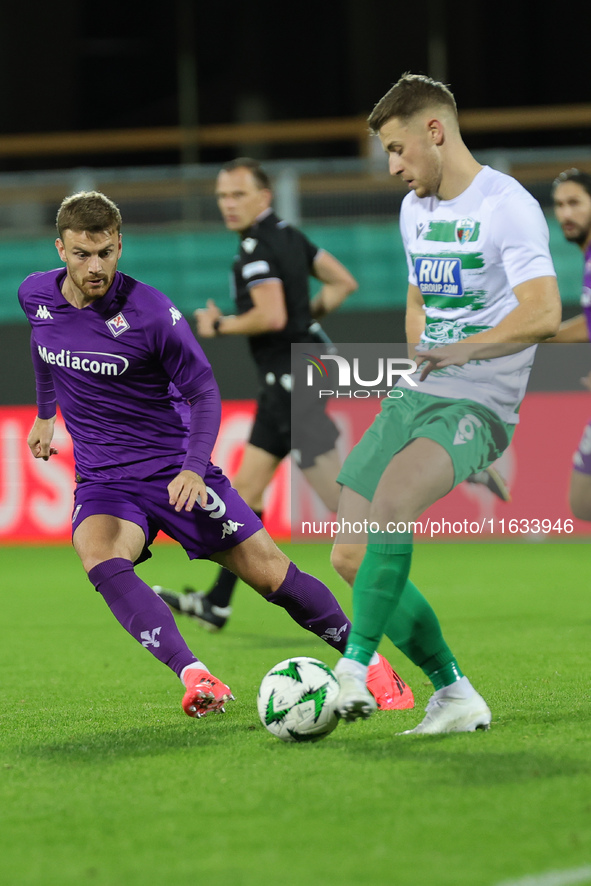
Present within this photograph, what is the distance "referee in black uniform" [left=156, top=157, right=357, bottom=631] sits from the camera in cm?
714

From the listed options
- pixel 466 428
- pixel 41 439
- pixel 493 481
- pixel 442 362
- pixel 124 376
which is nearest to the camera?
pixel 442 362

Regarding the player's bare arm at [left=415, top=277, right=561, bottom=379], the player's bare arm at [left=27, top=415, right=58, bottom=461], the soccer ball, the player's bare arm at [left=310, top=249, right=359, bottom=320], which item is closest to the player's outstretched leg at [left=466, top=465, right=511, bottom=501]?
the player's bare arm at [left=415, top=277, right=561, bottom=379]

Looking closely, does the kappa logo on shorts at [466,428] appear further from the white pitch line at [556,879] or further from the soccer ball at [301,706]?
the white pitch line at [556,879]

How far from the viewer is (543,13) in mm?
20875

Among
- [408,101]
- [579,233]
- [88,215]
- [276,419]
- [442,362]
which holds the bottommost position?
[276,419]

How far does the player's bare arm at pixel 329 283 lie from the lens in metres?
7.60

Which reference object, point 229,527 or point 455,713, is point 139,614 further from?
point 455,713

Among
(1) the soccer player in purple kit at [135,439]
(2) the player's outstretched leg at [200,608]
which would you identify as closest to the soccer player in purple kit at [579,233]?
(2) the player's outstretched leg at [200,608]

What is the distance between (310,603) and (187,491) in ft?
2.34

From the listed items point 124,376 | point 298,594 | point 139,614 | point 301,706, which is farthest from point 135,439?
point 301,706

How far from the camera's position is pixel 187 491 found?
14.3 feet

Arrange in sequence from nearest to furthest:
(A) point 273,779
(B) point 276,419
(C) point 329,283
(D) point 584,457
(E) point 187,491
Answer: (A) point 273,779, (E) point 187,491, (D) point 584,457, (B) point 276,419, (C) point 329,283

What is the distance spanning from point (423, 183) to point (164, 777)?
2032 millimetres

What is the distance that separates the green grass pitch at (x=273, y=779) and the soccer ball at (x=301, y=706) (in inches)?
2.3
